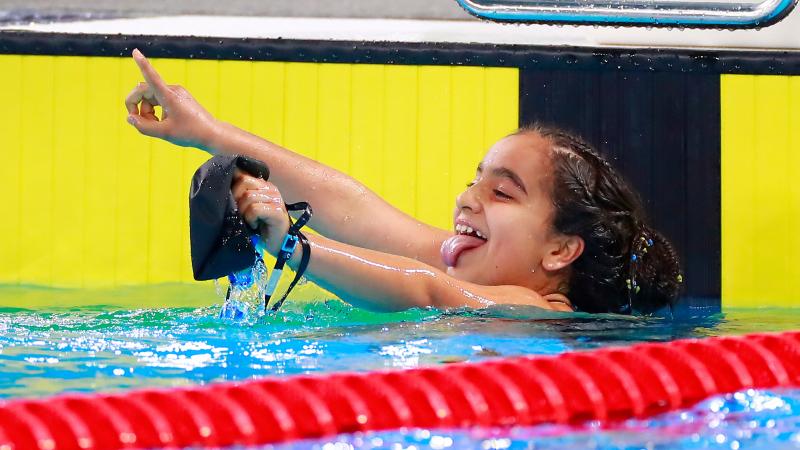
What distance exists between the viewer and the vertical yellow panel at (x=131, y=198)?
12.5 ft

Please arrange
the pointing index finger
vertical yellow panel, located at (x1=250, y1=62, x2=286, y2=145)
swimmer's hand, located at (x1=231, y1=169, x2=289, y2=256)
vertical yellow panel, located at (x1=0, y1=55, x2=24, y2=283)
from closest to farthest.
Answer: swimmer's hand, located at (x1=231, y1=169, x2=289, y2=256)
the pointing index finger
vertical yellow panel, located at (x1=0, y1=55, x2=24, y2=283)
vertical yellow panel, located at (x1=250, y1=62, x2=286, y2=145)

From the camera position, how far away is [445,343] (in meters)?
2.09

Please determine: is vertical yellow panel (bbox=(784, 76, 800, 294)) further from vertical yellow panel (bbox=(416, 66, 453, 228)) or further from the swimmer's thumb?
the swimmer's thumb

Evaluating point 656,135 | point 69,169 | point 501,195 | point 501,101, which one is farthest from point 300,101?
point 501,195

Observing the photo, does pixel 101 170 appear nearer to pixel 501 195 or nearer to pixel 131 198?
pixel 131 198

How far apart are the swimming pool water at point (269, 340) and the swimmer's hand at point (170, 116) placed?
42 centimetres

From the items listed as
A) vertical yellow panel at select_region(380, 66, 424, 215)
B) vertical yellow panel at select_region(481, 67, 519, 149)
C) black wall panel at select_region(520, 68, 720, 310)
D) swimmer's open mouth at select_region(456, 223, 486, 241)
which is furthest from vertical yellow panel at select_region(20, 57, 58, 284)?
swimmer's open mouth at select_region(456, 223, 486, 241)

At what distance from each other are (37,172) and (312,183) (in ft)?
4.62

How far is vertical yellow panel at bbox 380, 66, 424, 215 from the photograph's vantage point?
154 inches

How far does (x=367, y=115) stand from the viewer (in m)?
3.91

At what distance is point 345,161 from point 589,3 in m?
1.00

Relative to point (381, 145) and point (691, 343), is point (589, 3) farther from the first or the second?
point (691, 343)

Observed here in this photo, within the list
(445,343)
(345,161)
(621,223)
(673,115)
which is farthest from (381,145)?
(445,343)

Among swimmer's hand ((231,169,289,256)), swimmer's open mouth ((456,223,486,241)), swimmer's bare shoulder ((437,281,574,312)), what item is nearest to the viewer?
swimmer's hand ((231,169,289,256))
